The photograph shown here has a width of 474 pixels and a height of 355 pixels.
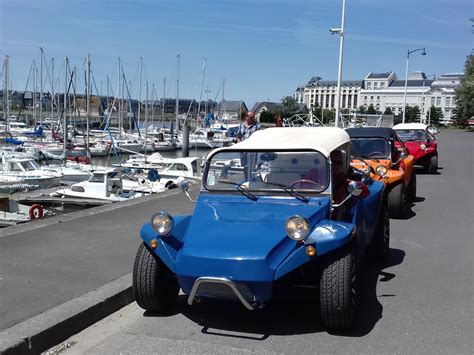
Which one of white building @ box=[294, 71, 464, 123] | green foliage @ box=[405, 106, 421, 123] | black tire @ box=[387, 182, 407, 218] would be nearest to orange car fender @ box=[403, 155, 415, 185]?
black tire @ box=[387, 182, 407, 218]

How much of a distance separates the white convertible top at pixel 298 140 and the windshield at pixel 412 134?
14.3 metres

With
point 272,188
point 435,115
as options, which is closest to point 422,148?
point 272,188

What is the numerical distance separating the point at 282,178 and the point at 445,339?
7.00 ft

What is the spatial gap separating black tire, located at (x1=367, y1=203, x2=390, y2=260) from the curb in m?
3.14

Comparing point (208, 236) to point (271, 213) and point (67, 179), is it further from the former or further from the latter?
point (67, 179)

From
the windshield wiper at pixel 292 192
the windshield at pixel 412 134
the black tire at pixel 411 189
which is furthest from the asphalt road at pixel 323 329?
the windshield at pixel 412 134

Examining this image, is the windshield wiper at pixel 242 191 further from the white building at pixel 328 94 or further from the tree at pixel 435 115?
the white building at pixel 328 94

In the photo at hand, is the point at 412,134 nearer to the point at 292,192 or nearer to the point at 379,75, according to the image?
the point at 292,192

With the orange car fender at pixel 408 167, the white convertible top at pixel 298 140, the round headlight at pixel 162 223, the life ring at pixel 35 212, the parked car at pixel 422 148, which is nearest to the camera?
the round headlight at pixel 162 223

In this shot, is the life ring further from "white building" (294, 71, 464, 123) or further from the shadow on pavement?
"white building" (294, 71, 464, 123)

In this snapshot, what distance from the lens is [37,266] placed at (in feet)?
20.6

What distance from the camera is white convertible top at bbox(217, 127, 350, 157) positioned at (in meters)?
5.77

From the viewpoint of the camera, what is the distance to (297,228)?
4.52 meters

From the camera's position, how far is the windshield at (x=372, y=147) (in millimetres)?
11212
